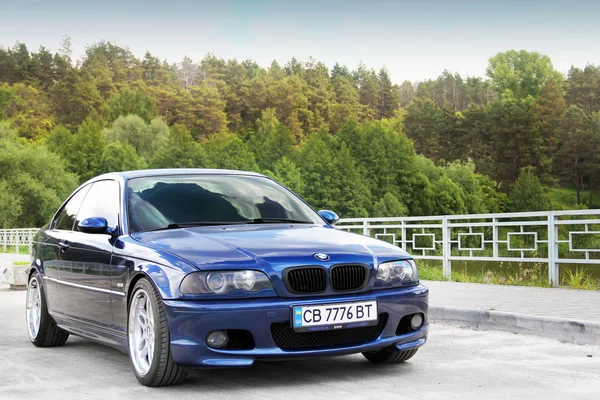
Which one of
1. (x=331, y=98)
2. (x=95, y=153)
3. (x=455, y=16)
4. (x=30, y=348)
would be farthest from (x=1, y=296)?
(x=455, y=16)

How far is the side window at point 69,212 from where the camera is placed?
8.27m

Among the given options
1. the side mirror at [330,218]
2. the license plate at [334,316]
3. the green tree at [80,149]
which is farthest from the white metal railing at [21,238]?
the green tree at [80,149]

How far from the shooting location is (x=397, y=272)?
6391 millimetres

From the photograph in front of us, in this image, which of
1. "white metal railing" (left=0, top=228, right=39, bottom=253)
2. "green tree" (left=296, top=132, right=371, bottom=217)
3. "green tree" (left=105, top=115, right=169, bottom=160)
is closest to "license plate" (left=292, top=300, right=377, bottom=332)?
"white metal railing" (left=0, top=228, right=39, bottom=253)

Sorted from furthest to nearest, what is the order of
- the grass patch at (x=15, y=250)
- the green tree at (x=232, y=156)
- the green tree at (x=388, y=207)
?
the green tree at (x=232, y=156) < the green tree at (x=388, y=207) < the grass patch at (x=15, y=250)

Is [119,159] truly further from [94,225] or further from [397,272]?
[397,272]

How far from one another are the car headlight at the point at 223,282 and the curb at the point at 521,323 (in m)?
3.79

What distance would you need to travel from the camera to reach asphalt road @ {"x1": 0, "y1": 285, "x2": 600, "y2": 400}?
579cm

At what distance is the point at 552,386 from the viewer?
6.00 meters

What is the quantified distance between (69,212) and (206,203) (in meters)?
1.98

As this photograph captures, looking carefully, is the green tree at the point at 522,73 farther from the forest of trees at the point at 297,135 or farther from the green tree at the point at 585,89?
the green tree at the point at 585,89

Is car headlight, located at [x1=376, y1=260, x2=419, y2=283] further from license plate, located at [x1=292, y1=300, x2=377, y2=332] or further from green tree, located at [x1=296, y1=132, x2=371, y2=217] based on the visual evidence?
green tree, located at [x1=296, y1=132, x2=371, y2=217]

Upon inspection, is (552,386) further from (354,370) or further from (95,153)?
(95,153)

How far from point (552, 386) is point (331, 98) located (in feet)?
463
